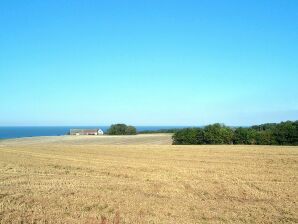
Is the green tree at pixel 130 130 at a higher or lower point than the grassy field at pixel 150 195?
higher

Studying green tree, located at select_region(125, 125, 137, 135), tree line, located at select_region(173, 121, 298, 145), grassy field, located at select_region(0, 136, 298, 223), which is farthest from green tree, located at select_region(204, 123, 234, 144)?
green tree, located at select_region(125, 125, 137, 135)

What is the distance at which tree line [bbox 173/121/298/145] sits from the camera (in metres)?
50.2

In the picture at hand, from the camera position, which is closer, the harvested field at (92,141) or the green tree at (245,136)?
the green tree at (245,136)

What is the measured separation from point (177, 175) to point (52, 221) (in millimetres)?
10330

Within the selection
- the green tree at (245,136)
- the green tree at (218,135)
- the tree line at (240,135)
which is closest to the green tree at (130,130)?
the tree line at (240,135)

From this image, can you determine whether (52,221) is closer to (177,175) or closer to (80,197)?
(80,197)

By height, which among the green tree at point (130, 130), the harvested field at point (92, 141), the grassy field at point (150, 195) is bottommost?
the grassy field at point (150, 195)

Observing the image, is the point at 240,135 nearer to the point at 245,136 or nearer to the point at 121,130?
the point at 245,136

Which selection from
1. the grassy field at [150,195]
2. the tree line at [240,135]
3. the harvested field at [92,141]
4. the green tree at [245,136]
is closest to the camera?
the grassy field at [150,195]

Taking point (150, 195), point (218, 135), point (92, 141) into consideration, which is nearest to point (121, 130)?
point (92, 141)

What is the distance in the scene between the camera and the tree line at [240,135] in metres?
50.2

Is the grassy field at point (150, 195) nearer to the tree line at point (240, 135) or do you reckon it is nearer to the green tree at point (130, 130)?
the tree line at point (240, 135)

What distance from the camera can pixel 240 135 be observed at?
2121 inches

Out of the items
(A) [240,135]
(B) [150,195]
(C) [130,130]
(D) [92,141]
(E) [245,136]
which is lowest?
(B) [150,195]
